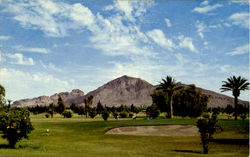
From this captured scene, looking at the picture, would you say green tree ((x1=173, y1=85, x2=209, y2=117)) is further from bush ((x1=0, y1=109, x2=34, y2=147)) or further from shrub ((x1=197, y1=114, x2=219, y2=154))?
bush ((x1=0, y1=109, x2=34, y2=147))

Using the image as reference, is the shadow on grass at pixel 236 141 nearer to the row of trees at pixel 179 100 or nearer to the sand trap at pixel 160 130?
the sand trap at pixel 160 130

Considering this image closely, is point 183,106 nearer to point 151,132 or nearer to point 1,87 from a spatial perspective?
point 151,132

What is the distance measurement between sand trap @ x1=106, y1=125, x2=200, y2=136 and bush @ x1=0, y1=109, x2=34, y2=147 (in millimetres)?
21548

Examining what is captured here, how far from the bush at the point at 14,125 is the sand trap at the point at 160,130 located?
70.7 feet

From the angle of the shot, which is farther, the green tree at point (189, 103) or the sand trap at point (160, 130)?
the green tree at point (189, 103)

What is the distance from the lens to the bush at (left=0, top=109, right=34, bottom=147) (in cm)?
2586

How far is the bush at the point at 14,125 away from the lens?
25.9m

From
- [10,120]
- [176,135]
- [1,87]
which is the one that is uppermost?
[1,87]

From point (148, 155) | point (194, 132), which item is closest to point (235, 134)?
point (194, 132)

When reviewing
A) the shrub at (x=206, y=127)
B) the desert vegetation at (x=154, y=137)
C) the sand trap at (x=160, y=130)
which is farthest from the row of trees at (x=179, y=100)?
the shrub at (x=206, y=127)

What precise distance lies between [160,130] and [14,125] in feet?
94.8

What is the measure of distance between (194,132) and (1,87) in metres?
64.2

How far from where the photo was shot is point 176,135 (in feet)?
141

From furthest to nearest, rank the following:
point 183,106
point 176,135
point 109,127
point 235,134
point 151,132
Result: point 183,106, point 109,127, point 151,132, point 176,135, point 235,134
